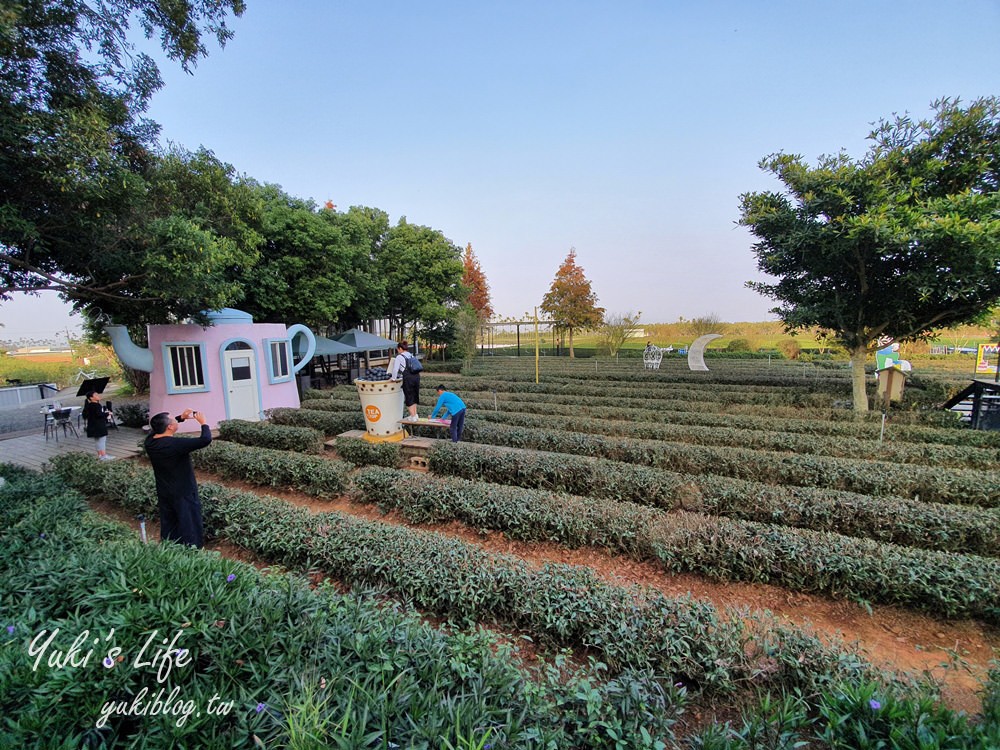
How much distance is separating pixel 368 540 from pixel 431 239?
20.1m

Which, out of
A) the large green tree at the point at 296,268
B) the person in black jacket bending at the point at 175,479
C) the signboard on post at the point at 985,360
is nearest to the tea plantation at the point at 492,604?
the person in black jacket bending at the point at 175,479

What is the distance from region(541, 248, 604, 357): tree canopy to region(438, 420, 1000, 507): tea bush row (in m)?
21.7

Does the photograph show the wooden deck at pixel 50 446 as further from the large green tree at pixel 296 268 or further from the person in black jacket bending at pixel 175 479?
the person in black jacket bending at pixel 175 479

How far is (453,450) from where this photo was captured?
19.7 ft

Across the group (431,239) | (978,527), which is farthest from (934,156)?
(431,239)

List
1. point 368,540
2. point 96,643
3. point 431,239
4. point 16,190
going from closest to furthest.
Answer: point 96,643, point 368,540, point 16,190, point 431,239

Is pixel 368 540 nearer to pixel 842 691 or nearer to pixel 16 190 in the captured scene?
pixel 842 691

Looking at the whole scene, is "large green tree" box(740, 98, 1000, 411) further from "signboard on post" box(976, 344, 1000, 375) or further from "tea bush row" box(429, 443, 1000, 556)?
"signboard on post" box(976, 344, 1000, 375)

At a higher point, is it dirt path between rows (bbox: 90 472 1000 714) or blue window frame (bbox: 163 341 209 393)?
blue window frame (bbox: 163 341 209 393)

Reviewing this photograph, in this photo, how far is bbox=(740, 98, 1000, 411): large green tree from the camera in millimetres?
6625

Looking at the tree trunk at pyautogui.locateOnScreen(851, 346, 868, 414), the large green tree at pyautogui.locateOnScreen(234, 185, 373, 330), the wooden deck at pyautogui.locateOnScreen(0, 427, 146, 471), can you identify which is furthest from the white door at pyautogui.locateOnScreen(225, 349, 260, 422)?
the tree trunk at pyautogui.locateOnScreen(851, 346, 868, 414)

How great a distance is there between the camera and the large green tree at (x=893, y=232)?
662 cm

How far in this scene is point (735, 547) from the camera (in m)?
3.37

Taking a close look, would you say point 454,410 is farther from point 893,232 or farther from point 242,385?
point 893,232
